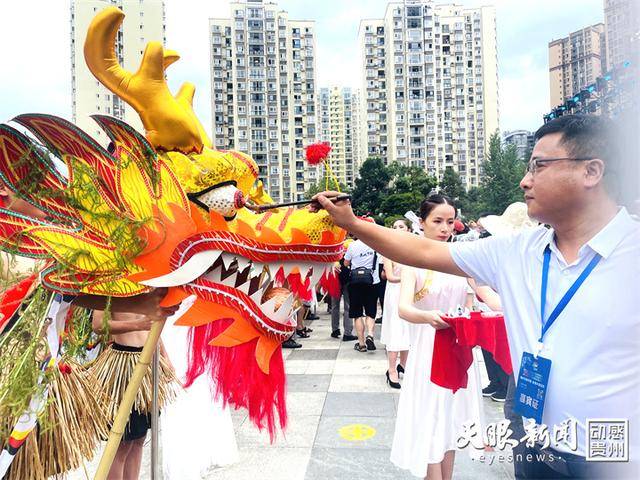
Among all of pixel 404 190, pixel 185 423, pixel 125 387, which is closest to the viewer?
pixel 125 387

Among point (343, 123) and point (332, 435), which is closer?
point (332, 435)

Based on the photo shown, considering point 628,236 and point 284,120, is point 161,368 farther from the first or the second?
point 284,120

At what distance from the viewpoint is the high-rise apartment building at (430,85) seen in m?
57.8

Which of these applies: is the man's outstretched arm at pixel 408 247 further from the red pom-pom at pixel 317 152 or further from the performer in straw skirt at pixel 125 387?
the performer in straw skirt at pixel 125 387

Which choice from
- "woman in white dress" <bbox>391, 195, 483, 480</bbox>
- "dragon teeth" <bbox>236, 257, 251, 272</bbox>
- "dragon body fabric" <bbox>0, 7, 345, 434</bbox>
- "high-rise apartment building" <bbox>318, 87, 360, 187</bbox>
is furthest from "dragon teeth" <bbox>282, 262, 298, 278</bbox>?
"high-rise apartment building" <bbox>318, 87, 360, 187</bbox>

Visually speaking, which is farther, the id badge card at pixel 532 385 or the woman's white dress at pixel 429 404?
the woman's white dress at pixel 429 404

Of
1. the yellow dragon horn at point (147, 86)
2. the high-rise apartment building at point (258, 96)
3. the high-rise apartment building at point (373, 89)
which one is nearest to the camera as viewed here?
the yellow dragon horn at point (147, 86)

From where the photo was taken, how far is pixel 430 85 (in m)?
58.4

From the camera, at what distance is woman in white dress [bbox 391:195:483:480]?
2305mm

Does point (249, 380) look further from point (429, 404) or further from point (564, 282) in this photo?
point (429, 404)

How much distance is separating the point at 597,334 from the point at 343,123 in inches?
3033

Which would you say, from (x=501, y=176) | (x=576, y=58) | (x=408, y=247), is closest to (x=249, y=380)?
(x=408, y=247)

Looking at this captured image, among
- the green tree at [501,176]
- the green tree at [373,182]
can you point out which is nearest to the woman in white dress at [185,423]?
the green tree at [501,176]

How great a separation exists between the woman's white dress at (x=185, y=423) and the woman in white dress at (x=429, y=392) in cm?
104
